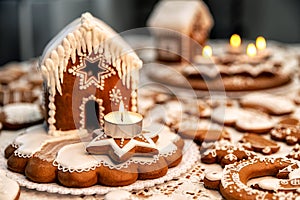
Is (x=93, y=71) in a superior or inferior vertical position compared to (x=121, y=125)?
superior

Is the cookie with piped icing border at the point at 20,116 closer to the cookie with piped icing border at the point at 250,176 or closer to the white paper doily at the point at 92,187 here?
the white paper doily at the point at 92,187

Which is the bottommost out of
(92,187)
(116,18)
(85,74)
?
(92,187)

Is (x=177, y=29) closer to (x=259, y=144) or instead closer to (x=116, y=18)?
(x=259, y=144)

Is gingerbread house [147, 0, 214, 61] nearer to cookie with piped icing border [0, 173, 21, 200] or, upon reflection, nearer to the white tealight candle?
the white tealight candle

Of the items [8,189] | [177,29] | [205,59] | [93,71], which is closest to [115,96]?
[93,71]

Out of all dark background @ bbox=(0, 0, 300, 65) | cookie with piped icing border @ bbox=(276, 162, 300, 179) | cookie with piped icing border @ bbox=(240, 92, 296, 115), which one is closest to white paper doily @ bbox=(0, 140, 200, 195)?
cookie with piped icing border @ bbox=(276, 162, 300, 179)

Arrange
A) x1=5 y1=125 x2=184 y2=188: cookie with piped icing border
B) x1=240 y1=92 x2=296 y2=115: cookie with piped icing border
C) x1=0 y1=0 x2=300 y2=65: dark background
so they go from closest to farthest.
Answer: x1=5 y1=125 x2=184 y2=188: cookie with piped icing border
x1=240 y1=92 x2=296 y2=115: cookie with piped icing border
x1=0 y1=0 x2=300 y2=65: dark background
